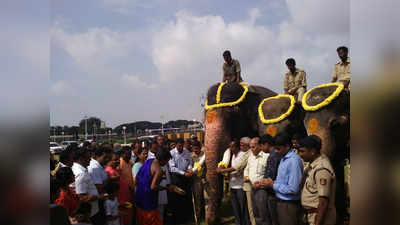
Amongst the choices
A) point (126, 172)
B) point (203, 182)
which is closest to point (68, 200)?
point (126, 172)

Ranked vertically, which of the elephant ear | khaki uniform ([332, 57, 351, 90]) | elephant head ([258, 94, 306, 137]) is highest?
khaki uniform ([332, 57, 351, 90])

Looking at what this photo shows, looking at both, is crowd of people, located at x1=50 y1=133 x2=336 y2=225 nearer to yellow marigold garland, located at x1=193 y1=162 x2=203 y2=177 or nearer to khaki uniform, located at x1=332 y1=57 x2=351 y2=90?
yellow marigold garland, located at x1=193 y1=162 x2=203 y2=177

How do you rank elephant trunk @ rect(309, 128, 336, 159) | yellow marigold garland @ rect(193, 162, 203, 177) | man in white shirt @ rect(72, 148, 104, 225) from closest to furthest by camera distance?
man in white shirt @ rect(72, 148, 104, 225) < elephant trunk @ rect(309, 128, 336, 159) < yellow marigold garland @ rect(193, 162, 203, 177)

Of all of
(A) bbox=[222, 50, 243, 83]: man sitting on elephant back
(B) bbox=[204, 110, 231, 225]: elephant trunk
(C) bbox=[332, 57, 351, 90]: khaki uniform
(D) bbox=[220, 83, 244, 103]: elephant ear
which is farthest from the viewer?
(A) bbox=[222, 50, 243, 83]: man sitting on elephant back

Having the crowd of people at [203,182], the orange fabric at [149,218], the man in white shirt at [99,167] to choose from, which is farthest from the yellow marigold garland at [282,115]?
the man in white shirt at [99,167]

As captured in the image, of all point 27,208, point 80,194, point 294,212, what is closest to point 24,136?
point 27,208

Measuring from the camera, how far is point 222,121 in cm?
736

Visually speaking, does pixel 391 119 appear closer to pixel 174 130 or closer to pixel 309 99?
pixel 309 99

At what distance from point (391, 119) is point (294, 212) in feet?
13.3

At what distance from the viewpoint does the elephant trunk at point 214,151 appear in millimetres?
7078

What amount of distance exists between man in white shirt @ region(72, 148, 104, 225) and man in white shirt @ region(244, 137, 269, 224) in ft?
8.05

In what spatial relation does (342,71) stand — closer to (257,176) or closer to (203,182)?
(257,176)

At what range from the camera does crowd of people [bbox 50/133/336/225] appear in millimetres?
4195

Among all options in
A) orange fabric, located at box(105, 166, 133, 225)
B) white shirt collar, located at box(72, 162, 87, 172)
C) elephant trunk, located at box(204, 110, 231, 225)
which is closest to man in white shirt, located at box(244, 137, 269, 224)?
elephant trunk, located at box(204, 110, 231, 225)
